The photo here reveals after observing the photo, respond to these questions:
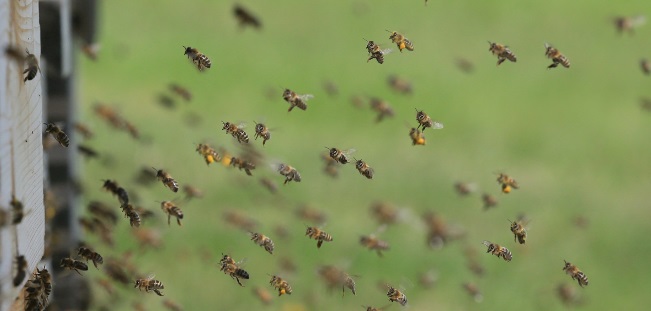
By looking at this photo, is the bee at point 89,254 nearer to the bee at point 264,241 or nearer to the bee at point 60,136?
the bee at point 60,136

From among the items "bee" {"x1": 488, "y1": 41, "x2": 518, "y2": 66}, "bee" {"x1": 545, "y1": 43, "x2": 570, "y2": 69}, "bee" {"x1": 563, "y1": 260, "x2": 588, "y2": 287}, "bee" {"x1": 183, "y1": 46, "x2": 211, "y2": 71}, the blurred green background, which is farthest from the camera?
the blurred green background

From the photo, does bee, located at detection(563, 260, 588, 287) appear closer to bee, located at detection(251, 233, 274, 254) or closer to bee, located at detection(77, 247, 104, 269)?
bee, located at detection(251, 233, 274, 254)

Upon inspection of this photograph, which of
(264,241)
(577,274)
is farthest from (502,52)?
(264,241)

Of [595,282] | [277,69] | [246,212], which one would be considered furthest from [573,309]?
[277,69]

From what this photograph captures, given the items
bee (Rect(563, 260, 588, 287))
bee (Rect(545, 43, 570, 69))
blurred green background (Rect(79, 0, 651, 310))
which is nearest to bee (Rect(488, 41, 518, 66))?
bee (Rect(545, 43, 570, 69))

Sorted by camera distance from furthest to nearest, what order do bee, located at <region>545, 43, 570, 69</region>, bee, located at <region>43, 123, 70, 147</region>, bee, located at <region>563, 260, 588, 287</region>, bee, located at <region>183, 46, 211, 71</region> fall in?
bee, located at <region>545, 43, 570, 69</region>
bee, located at <region>563, 260, 588, 287</region>
bee, located at <region>183, 46, 211, 71</region>
bee, located at <region>43, 123, 70, 147</region>

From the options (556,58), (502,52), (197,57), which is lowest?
(197,57)

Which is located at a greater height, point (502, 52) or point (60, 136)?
point (502, 52)

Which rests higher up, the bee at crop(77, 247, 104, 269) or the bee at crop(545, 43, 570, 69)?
the bee at crop(545, 43, 570, 69)

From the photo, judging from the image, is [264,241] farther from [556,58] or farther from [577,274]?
[556,58]
